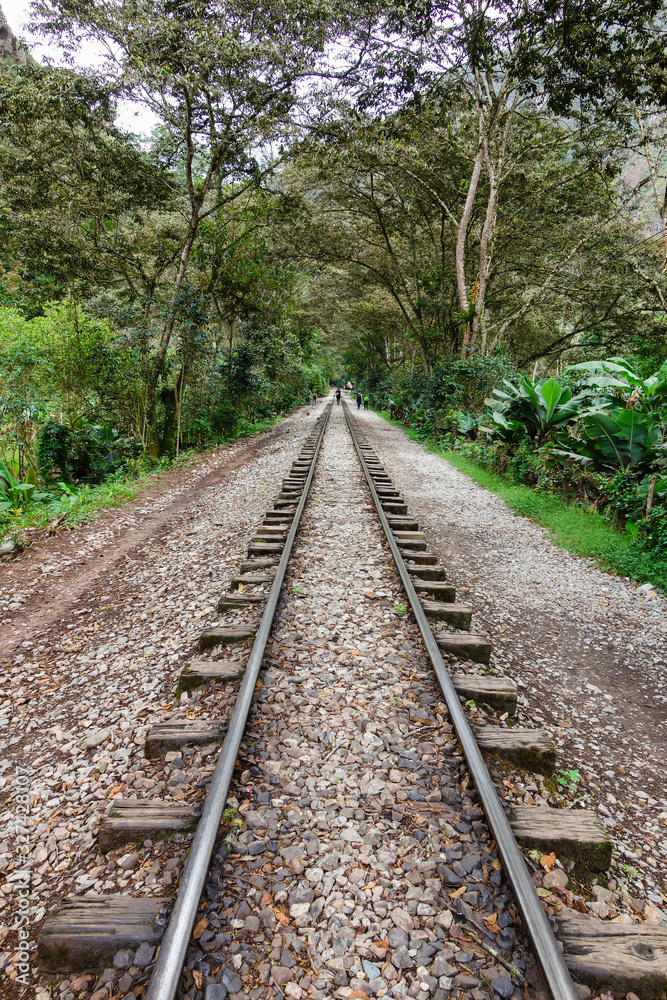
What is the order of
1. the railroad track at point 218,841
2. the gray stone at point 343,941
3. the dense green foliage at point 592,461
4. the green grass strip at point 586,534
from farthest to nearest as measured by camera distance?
the dense green foliage at point 592,461, the green grass strip at point 586,534, the gray stone at point 343,941, the railroad track at point 218,841

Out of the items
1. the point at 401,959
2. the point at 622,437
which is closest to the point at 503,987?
the point at 401,959

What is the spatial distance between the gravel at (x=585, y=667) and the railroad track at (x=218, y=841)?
0.76 ft

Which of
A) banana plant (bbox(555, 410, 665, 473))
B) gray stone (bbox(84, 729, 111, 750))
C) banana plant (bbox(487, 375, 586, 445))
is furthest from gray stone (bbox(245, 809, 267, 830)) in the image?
banana plant (bbox(487, 375, 586, 445))

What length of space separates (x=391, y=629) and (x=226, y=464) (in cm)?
863

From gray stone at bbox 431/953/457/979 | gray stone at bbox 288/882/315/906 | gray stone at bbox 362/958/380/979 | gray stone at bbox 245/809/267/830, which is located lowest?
gray stone at bbox 288/882/315/906

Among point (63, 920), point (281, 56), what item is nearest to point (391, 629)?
point (63, 920)

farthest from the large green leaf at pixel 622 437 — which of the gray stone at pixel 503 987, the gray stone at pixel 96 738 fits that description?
the gray stone at pixel 96 738

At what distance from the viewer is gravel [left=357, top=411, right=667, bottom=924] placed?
7.79 feet

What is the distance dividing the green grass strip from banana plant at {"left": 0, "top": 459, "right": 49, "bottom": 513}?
317 inches

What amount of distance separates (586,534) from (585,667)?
3120 millimetres

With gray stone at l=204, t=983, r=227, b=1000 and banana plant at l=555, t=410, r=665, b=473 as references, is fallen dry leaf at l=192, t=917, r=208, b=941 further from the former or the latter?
banana plant at l=555, t=410, r=665, b=473

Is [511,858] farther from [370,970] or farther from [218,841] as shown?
[218,841]

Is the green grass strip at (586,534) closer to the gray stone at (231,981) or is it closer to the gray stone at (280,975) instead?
the gray stone at (280,975)

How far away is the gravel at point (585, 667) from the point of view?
238cm
